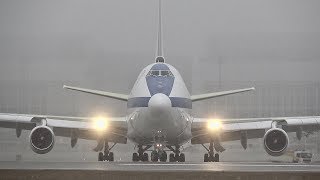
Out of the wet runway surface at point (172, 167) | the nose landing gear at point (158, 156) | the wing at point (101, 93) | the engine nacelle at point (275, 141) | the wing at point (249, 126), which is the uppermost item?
the wing at point (101, 93)

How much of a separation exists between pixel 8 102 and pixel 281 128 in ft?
147

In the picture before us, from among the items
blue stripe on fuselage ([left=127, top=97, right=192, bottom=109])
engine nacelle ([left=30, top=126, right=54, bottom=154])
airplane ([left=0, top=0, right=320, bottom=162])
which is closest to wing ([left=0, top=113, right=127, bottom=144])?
airplane ([left=0, top=0, right=320, bottom=162])

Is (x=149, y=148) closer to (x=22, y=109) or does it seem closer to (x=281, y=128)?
(x=281, y=128)

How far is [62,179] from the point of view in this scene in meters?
18.7

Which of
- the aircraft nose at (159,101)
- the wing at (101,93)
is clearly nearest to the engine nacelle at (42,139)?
the wing at (101,93)

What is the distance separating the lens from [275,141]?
44.8 meters

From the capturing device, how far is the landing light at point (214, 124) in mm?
46469

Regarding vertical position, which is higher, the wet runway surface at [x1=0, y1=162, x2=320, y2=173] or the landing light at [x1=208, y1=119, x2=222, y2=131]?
the landing light at [x1=208, y1=119, x2=222, y2=131]

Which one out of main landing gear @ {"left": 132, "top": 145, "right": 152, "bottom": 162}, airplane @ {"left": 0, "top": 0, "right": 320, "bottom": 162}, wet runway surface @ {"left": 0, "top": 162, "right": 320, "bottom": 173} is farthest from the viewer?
main landing gear @ {"left": 132, "top": 145, "right": 152, "bottom": 162}

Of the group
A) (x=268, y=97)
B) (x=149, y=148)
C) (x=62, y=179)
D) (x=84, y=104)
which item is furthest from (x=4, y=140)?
(x=62, y=179)

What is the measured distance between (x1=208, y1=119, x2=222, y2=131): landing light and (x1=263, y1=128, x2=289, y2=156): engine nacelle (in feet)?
10.2

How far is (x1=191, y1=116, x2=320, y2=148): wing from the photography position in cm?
4638

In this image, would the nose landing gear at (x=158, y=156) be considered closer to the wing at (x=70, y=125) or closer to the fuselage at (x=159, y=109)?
the fuselage at (x=159, y=109)

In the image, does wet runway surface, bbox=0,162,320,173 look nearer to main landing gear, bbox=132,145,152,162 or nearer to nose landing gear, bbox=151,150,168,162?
nose landing gear, bbox=151,150,168,162
